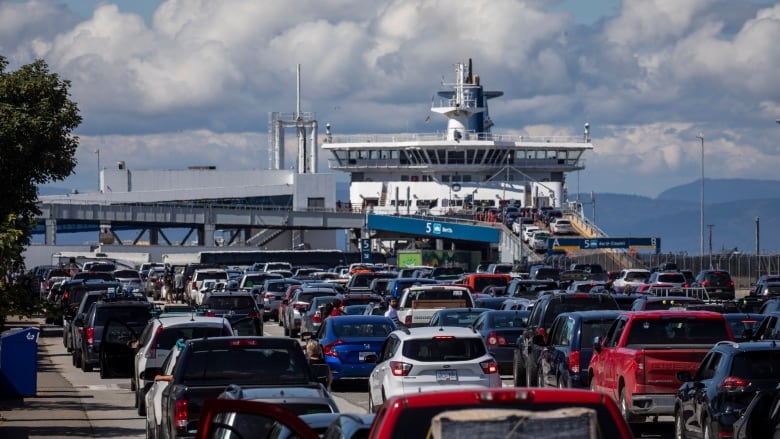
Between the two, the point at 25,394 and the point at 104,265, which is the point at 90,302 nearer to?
the point at 25,394

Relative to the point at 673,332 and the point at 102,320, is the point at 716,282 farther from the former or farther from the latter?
the point at 673,332

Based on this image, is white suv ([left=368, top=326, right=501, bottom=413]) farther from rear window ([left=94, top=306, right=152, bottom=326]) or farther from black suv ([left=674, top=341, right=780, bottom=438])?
rear window ([left=94, top=306, right=152, bottom=326])

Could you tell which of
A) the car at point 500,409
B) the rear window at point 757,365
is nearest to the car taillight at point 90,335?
the rear window at point 757,365

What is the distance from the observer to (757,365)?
50.2 feet

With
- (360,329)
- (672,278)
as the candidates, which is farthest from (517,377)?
(672,278)

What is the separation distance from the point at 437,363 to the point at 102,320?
42.6ft

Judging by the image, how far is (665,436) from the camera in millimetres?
18438

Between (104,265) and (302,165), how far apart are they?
52.1 metres

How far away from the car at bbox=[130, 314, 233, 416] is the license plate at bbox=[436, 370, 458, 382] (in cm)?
288

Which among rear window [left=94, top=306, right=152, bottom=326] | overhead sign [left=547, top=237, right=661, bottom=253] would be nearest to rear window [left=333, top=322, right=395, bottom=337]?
rear window [left=94, top=306, right=152, bottom=326]

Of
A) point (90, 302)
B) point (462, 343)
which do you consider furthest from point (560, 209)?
point (462, 343)

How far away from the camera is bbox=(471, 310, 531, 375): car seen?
26.7m

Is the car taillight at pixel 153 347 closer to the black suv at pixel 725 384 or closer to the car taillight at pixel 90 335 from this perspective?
the black suv at pixel 725 384

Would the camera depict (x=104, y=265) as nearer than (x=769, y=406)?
No
